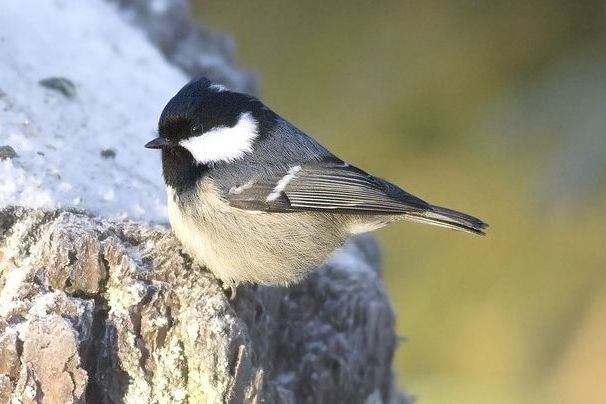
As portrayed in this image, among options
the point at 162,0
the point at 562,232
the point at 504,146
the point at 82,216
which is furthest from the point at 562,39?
the point at 82,216

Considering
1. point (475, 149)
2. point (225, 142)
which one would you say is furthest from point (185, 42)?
point (475, 149)

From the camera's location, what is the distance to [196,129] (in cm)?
185

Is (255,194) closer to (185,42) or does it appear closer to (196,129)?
(196,129)

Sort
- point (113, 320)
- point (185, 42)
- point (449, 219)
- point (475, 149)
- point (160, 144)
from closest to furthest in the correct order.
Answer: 1. point (113, 320)
2. point (160, 144)
3. point (449, 219)
4. point (185, 42)
5. point (475, 149)

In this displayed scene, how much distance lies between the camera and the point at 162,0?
10.2ft


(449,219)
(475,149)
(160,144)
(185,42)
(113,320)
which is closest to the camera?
(113,320)

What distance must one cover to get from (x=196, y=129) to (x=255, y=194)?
0.64 feet

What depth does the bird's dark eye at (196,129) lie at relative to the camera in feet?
6.05

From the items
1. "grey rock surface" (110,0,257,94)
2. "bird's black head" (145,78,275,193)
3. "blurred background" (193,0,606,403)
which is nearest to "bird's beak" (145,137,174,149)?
"bird's black head" (145,78,275,193)

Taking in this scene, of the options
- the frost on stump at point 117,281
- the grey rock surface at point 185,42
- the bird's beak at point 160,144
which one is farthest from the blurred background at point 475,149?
the bird's beak at point 160,144

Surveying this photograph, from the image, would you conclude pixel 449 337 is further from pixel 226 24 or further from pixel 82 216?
pixel 82 216

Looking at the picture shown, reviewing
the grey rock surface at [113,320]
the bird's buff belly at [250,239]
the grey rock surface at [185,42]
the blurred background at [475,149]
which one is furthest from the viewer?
the blurred background at [475,149]

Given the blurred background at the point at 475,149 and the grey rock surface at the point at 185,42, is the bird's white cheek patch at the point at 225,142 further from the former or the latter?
the blurred background at the point at 475,149

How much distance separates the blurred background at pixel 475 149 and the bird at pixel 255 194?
234 centimetres
